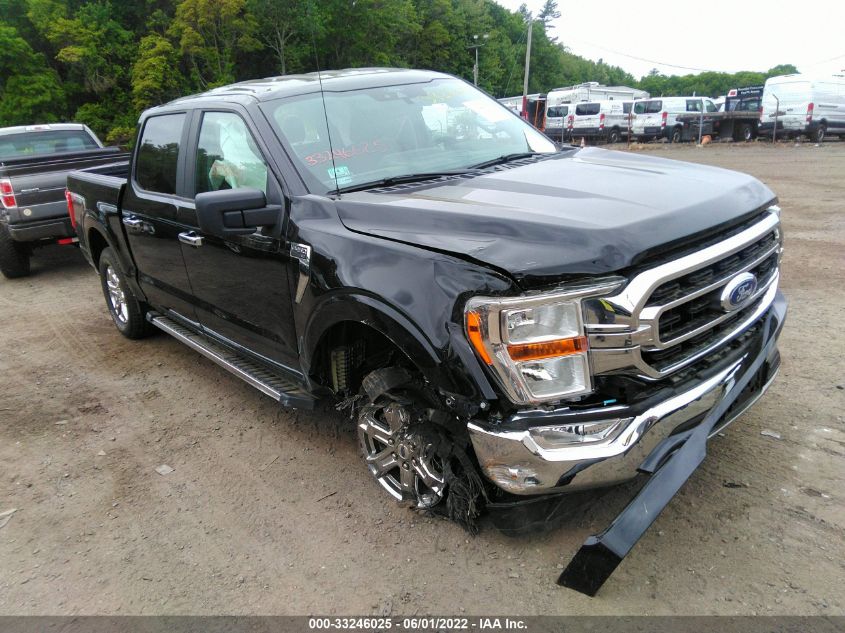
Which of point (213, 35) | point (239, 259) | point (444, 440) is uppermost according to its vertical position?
point (213, 35)

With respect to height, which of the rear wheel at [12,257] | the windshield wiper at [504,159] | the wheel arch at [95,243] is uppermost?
the windshield wiper at [504,159]

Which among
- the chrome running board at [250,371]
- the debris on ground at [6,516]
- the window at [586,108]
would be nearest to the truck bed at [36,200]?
the chrome running board at [250,371]

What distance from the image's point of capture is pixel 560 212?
2428 mm

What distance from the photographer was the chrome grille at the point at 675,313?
2186 mm

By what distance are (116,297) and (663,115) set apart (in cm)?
2811

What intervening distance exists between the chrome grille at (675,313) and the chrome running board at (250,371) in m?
1.64

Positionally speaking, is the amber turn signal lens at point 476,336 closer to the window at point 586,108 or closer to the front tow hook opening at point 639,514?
the front tow hook opening at point 639,514

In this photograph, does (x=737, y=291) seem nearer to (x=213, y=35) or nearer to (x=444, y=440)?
(x=444, y=440)

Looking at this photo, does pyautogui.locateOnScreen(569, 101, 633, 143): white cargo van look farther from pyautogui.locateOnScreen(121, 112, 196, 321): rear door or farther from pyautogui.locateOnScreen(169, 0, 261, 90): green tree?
pyautogui.locateOnScreen(121, 112, 196, 321): rear door

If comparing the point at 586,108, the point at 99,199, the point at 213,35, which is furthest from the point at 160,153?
the point at 586,108

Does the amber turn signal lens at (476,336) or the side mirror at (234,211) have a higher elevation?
the side mirror at (234,211)

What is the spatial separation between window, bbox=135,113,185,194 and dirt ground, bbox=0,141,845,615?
146cm

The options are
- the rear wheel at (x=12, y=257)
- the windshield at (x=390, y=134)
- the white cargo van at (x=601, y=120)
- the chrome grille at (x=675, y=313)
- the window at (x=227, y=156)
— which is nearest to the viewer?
the chrome grille at (x=675, y=313)

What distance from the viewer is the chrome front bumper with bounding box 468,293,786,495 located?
2.25 m
